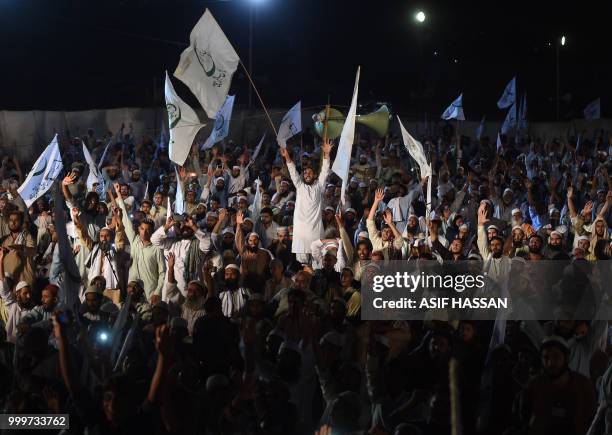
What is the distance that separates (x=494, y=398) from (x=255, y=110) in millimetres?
16316

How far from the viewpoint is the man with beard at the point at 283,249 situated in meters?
11.7

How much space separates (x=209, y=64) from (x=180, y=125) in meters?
0.96

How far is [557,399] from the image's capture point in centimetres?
595

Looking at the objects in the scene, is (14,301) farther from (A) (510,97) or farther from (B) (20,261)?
(A) (510,97)

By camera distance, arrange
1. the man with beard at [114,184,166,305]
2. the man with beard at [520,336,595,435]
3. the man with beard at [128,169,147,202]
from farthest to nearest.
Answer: the man with beard at [128,169,147,202] < the man with beard at [114,184,166,305] < the man with beard at [520,336,595,435]

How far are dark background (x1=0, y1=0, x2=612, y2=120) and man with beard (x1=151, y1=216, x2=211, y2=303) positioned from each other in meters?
13.6

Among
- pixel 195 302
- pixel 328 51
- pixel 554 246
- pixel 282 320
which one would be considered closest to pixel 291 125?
pixel 554 246

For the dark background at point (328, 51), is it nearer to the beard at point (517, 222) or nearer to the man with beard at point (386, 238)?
the beard at point (517, 222)

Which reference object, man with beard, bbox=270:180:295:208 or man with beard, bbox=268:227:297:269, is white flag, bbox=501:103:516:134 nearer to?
man with beard, bbox=270:180:295:208

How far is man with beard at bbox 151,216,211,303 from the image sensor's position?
35.8 feet

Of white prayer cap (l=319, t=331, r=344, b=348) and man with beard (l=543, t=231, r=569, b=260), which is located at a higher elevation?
man with beard (l=543, t=231, r=569, b=260)

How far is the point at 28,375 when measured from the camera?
268 inches

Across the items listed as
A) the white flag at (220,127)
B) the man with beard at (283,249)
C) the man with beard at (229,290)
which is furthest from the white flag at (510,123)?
the man with beard at (229,290)

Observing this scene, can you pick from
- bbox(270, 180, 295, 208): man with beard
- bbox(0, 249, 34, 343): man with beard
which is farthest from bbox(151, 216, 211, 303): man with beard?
bbox(270, 180, 295, 208): man with beard
